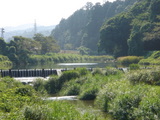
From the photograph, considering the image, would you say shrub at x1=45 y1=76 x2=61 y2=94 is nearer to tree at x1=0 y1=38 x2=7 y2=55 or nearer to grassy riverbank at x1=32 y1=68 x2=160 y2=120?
grassy riverbank at x1=32 y1=68 x2=160 y2=120

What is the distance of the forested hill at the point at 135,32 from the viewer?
5319 centimetres

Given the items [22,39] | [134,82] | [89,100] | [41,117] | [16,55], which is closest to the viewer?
[41,117]

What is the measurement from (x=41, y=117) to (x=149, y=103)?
3.91 m

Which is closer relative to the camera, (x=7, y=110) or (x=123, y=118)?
(x=7, y=110)

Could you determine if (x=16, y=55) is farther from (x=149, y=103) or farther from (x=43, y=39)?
(x=149, y=103)

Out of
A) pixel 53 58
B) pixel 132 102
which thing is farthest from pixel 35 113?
pixel 53 58

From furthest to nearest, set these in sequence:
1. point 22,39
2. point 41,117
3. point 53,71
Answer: point 22,39 → point 53,71 → point 41,117

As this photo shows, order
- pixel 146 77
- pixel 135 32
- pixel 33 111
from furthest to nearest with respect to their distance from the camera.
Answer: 1. pixel 135 32
2. pixel 146 77
3. pixel 33 111

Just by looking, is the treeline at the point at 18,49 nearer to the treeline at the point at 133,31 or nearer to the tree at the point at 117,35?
the treeline at the point at 133,31

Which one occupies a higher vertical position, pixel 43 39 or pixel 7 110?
pixel 43 39

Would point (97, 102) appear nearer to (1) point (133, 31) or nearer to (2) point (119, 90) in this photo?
(2) point (119, 90)

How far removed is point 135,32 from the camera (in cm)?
5675

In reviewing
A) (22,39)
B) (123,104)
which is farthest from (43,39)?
(123,104)

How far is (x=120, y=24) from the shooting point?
6750 centimetres
